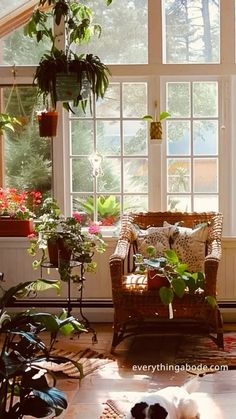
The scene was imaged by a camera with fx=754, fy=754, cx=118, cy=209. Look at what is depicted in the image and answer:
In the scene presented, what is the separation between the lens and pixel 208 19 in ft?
19.7

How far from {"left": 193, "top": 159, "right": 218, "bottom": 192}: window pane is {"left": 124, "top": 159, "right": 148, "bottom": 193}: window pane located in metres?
0.41

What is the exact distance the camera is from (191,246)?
17.9 feet

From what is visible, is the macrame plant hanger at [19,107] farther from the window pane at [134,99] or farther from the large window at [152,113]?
the window pane at [134,99]

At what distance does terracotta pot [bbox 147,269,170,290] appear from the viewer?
16.1 ft

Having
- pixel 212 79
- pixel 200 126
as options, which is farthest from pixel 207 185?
pixel 212 79

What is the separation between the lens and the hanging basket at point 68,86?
5.34 m

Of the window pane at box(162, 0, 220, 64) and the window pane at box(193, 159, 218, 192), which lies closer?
the window pane at box(162, 0, 220, 64)

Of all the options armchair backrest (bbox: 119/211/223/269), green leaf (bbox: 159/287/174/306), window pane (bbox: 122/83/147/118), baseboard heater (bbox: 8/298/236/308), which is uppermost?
window pane (bbox: 122/83/147/118)

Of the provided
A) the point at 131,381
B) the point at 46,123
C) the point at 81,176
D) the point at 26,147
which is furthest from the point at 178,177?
the point at 131,381

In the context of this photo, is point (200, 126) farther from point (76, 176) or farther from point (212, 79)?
point (76, 176)

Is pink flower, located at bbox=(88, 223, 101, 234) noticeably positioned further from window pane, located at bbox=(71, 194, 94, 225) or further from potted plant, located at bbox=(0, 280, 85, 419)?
potted plant, located at bbox=(0, 280, 85, 419)

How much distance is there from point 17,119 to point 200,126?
1487 mm

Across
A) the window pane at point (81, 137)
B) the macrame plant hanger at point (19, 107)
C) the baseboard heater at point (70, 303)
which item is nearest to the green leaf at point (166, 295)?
the baseboard heater at point (70, 303)

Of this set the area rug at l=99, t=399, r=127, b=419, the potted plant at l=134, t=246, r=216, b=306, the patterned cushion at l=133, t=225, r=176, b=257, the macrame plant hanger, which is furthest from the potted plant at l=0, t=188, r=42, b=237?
the area rug at l=99, t=399, r=127, b=419
